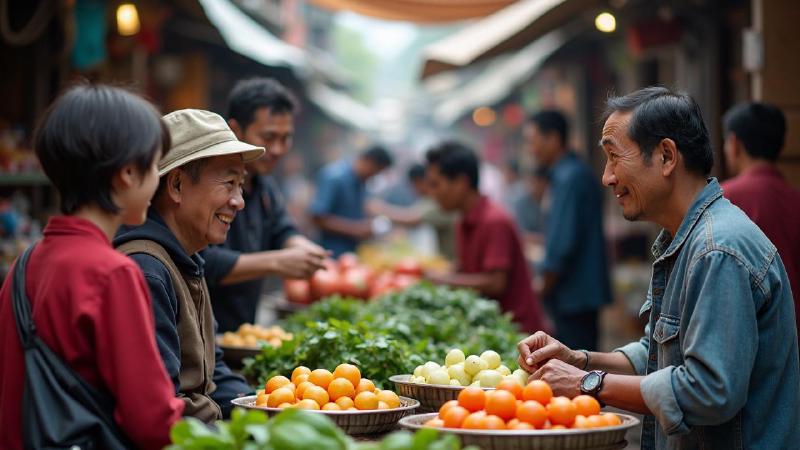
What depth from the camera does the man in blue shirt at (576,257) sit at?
8258 millimetres

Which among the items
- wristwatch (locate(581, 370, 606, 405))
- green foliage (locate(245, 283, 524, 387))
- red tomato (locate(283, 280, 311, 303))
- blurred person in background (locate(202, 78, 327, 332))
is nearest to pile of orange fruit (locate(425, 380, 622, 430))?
wristwatch (locate(581, 370, 606, 405))

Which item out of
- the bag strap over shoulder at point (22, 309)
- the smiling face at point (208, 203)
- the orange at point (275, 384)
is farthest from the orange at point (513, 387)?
the bag strap over shoulder at point (22, 309)

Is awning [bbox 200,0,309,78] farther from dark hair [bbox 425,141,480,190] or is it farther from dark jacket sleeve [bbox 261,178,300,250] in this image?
dark jacket sleeve [bbox 261,178,300,250]

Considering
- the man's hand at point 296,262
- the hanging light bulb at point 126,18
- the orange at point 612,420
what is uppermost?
the hanging light bulb at point 126,18

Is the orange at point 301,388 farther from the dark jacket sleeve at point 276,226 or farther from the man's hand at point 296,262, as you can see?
the dark jacket sleeve at point 276,226

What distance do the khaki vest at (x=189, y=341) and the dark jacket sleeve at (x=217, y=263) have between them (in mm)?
1391

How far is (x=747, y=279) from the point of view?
2.98m

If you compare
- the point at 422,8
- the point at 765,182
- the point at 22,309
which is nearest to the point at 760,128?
the point at 765,182

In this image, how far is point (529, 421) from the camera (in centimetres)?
286

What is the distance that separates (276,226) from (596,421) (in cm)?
344

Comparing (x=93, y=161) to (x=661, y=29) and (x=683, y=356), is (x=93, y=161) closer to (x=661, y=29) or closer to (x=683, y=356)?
(x=683, y=356)

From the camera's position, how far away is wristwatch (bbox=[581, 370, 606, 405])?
10.3 feet

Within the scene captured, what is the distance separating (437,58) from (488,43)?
28.6 inches

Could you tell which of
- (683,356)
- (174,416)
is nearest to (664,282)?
(683,356)
